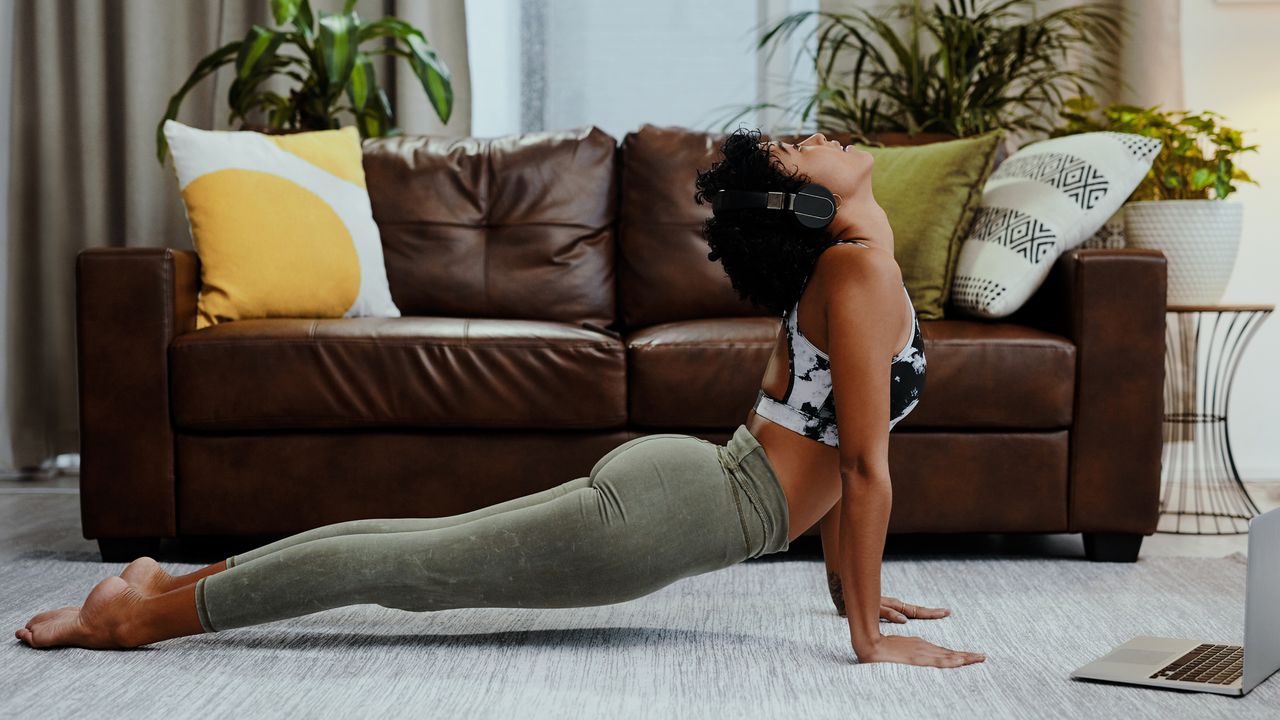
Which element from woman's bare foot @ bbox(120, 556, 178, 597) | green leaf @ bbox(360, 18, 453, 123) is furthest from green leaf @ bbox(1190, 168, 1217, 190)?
woman's bare foot @ bbox(120, 556, 178, 597)

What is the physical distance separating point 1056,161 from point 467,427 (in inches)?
54.5

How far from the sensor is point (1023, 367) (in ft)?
7.12

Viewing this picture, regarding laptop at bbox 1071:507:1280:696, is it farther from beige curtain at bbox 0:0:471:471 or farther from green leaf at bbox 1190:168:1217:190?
beige curtain at bbox 0:0:471:471

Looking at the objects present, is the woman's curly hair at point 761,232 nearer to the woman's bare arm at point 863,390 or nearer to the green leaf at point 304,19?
the woman's bare arm at point 863,390

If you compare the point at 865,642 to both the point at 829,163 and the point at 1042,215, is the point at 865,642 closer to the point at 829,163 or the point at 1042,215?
the point at 829,163

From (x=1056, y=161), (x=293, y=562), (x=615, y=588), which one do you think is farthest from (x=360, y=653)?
(x=1056, y=161)

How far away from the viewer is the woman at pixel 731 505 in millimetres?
1454

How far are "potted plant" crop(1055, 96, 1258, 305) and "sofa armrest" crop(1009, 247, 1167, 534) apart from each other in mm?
550

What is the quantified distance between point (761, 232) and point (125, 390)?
136 centimetres

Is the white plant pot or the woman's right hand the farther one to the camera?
the white plant pot

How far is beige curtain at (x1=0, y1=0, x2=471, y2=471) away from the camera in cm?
333

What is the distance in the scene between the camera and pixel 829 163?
152 centimetres

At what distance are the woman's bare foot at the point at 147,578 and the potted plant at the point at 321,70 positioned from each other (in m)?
1.45

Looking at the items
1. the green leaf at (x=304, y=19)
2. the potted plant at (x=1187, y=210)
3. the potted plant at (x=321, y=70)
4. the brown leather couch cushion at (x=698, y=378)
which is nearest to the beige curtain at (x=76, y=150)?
the potted plant at (x=321, y=70)
